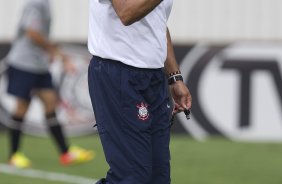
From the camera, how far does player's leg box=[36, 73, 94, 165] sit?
9.00 m

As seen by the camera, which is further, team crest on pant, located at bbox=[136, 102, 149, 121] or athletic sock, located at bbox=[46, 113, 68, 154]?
athletic sock, located at bbox=[46, 113, 68, 154]

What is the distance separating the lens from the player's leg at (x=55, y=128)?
9000 mm

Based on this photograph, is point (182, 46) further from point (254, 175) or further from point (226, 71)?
point (254, 175)

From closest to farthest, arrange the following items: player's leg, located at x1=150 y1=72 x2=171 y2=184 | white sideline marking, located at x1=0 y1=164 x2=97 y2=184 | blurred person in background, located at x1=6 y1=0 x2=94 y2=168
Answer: player's leg, located at x1=150 y1=72 x2=171 y2=184 → white sideline marking, located at x1=0 y1=164 x2=97 y2=184 → blurred person in background, located at x1=6 y1=0 x2=94 y2=168

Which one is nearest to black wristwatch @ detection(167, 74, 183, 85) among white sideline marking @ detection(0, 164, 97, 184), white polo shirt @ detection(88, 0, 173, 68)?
white polo shirt @ detection(88, 0, 173, 68)

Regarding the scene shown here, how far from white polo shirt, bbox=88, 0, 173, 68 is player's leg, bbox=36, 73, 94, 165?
14.7ft

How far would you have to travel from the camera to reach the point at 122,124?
14.8 ft

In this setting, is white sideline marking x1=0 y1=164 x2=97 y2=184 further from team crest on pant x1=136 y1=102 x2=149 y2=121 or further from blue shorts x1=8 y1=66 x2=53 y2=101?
team crest on pant x1=136 y1=102 x2=149 y2=121

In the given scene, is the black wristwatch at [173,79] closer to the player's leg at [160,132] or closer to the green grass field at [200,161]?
the player's leg at [160,132]

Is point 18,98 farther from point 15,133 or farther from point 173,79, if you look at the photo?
point 173,79

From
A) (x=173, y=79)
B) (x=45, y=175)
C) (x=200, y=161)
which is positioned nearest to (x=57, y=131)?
(x=45, y=175)

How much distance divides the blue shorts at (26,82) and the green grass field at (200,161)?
681 millimetres

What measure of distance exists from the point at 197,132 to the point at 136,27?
20.7 ft

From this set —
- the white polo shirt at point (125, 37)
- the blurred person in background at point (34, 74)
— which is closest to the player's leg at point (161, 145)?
the white polo shirt at point (125, 37)
